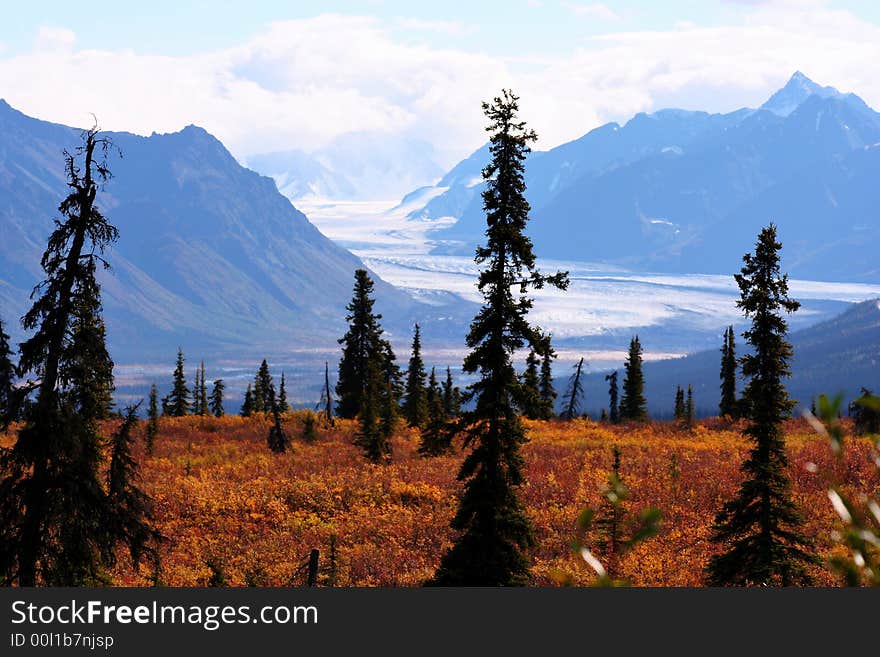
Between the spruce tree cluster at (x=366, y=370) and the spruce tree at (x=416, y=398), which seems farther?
the spruce tree at (x=416, y=398)

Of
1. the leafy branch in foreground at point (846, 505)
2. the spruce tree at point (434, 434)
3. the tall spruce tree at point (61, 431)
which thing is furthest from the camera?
the spruce tree at point (434, 434)

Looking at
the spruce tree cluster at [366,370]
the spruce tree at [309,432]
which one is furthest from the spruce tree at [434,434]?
the spruce tree at [309,432]

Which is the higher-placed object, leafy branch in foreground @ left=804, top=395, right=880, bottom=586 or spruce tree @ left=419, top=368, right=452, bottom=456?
leafy branch in foreground @ left=804, top=395, right=880, bottom=586

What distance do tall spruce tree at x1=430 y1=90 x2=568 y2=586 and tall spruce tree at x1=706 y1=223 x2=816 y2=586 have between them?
4963mm

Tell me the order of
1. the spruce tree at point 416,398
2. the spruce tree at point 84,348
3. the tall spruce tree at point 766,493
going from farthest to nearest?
the spruce tree at point 416,398 < the tall spruce tree at point 766,493 < the spruce tree at point 84,348

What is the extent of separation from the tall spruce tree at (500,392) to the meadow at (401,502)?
5.64 feet

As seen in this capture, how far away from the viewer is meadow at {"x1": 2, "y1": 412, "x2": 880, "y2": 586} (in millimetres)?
28797

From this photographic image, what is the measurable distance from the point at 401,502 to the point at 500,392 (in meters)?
15.0

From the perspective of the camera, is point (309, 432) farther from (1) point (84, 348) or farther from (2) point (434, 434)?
(1) point (84, 348)

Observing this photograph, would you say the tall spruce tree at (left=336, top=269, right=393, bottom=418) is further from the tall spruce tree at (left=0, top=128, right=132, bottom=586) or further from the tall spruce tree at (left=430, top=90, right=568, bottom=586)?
the tall spruce tree at (left=0, top=128, right=132, bottom=586)

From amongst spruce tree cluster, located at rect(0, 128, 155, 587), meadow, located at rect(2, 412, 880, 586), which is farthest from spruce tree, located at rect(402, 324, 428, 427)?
spruce tree cluster, located at rect(0, 128, 155, 587)

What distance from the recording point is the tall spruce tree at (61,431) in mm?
19047

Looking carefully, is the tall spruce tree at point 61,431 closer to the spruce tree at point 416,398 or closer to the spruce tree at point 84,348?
the spruce tree at point 84,348

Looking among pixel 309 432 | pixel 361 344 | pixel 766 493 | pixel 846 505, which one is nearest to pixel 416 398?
pixel 361 344
